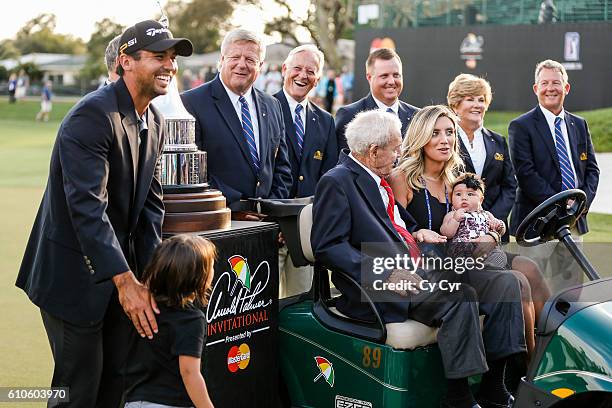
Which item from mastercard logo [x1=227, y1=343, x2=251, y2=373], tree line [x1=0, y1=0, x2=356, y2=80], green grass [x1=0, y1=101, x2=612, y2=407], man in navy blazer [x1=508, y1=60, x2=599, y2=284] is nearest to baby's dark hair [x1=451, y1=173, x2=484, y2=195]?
mastercard logo [x1=227, y1=343, x2=251, y2=373]

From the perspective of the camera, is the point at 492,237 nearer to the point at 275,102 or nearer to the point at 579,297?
the point at 579,297

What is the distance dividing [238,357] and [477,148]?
2141 millimetres

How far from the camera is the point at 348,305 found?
13.3ft

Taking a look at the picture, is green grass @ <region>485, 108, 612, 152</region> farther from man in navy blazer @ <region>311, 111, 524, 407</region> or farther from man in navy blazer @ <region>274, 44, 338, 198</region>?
man in navy blazer @ <region>311, 111, 524, 407</region>

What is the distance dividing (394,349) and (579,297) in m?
0.80

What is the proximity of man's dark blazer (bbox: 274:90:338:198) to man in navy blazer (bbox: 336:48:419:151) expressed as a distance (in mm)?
120

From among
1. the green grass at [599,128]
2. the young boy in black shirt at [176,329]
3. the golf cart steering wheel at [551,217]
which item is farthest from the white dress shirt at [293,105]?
the green grass at [599,128]

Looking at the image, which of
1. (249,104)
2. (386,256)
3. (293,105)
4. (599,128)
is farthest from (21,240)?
(599,128)

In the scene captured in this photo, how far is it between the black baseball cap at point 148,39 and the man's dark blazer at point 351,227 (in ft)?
3.23

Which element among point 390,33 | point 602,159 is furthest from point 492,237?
point 390,33

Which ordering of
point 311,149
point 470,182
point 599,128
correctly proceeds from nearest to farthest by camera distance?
point 470,182, point 311,149, point 599,128

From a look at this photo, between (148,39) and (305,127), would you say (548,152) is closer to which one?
(305,127)

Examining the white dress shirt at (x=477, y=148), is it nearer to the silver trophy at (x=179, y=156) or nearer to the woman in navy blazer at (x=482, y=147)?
the woman in navy blazer at (x=482, y=147)

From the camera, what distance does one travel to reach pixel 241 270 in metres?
3.96
